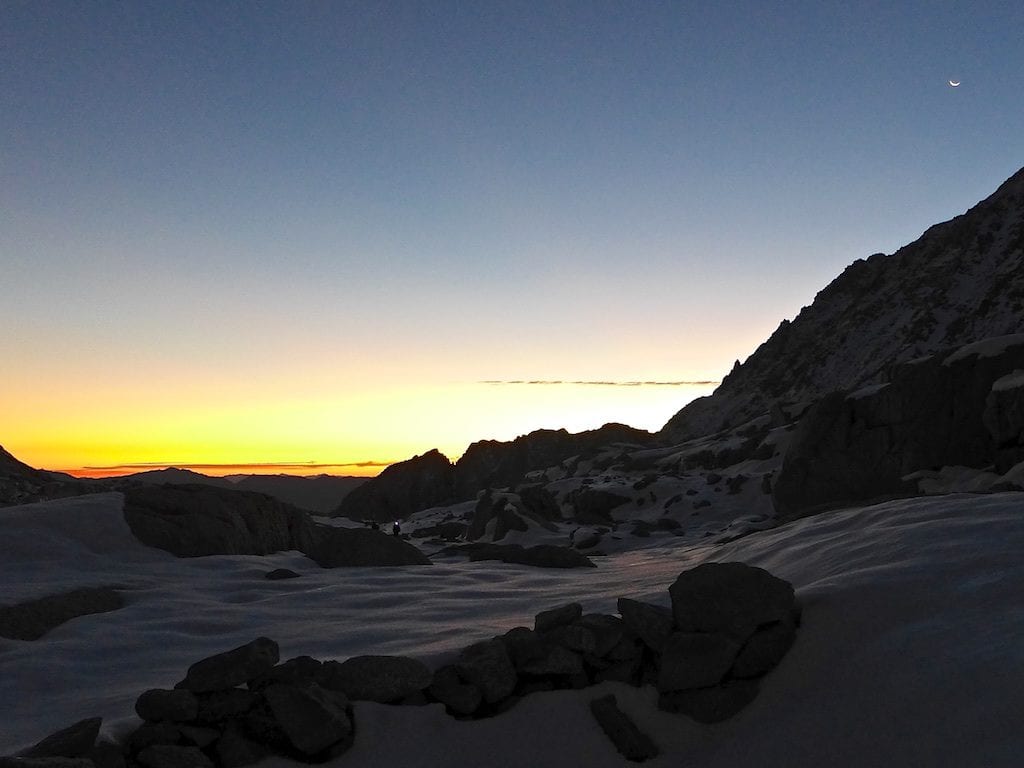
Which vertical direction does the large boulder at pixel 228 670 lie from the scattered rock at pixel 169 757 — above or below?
above

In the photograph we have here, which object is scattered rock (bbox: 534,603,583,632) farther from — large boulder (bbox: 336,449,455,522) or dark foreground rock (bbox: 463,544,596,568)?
large boulder (bbox: 336,449,455,522)

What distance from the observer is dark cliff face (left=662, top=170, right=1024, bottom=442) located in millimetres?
88375

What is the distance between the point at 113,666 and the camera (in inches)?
320

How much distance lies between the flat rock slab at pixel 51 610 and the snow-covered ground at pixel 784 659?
31 centimetres

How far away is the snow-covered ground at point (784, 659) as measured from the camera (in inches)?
206

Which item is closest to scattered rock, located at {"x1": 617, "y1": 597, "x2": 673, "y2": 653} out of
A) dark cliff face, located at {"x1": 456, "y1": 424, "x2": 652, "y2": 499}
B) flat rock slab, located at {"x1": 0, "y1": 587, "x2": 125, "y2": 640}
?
flat rock slab, located at {"x1": 0, "y1": 587, "x2": 125, "y2": 640}

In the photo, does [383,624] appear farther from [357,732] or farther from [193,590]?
[193,590]

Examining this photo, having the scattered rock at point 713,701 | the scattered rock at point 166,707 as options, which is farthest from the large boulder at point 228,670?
the scattered rock at point 713,701


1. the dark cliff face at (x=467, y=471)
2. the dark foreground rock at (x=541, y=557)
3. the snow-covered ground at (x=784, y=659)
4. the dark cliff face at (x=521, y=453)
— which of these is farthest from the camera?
the dark cliff face at (x=521, y=453)

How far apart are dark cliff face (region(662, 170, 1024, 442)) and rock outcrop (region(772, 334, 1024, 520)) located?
59566 millimetres

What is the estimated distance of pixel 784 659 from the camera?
6566 mm

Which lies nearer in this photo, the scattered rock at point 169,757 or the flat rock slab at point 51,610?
the scattered rock at point 169,757

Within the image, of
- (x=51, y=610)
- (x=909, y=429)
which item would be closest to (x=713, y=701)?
(x=51, y=610)

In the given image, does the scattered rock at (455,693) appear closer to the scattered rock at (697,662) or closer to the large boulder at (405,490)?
the scattered rock at (697,662)
